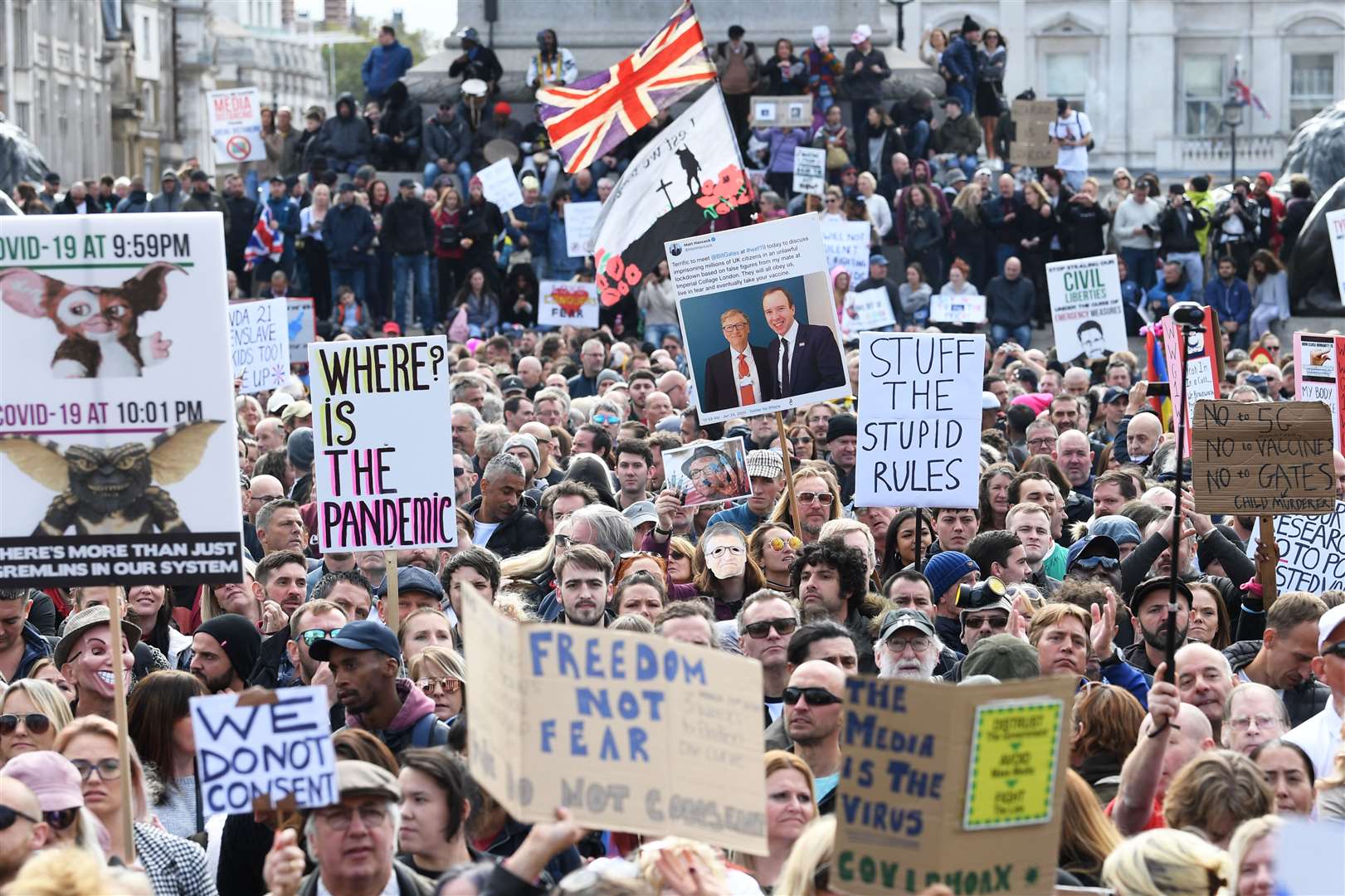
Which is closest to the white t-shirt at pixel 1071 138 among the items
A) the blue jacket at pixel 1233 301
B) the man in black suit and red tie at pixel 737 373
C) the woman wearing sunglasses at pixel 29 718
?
the blue jacket at pixel 1233 301

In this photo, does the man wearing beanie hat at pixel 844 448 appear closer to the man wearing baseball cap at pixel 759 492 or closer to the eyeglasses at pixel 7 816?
the man wearing baseball cap at pixel 759 492

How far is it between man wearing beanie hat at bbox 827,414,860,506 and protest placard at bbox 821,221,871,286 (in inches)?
378

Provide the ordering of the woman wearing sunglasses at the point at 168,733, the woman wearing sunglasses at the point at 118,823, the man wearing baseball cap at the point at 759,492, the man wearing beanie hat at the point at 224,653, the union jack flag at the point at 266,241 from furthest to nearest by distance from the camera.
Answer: the union jack flag at the point at 266,241 < the man wearing baseball cap at the point at 759,492 < the man wearing beanie hat at the point at 224,653 < the woman wearing sunglasses at the point at 168,733 < the woman wearing sunglasses at the point at 118,823

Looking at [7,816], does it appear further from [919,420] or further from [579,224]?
[579,224]

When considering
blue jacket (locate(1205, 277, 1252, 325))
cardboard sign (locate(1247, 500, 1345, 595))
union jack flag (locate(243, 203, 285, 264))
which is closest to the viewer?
cardboard sign (locate(1247, 500, 1345, 595))

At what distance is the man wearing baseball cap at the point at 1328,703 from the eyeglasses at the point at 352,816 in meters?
2.87

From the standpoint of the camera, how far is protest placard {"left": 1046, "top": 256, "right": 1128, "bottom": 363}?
21266 millimetres

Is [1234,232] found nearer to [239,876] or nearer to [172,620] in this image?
[172,620]

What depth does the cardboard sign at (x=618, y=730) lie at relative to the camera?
19.0 feet

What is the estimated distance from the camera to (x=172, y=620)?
1137cm

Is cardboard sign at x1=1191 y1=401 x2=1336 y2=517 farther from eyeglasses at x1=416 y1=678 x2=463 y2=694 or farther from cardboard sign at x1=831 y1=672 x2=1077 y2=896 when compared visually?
cardboard sign at x1=831 y1=672 x2=1077 y2=896

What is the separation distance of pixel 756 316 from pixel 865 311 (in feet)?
34.7

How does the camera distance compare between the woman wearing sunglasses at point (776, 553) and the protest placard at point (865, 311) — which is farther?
the protest placard at point (865, 311)

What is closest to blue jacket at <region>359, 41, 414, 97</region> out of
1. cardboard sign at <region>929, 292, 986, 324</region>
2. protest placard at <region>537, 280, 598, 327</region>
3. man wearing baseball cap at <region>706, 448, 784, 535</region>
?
protest placard at <region>537, 280, 598, 327</region>
